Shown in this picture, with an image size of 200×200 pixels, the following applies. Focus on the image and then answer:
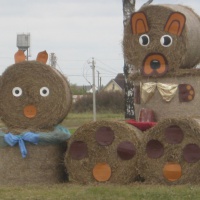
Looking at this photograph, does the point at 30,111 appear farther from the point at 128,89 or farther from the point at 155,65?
the point at 128,89

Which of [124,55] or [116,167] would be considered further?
[124,55]

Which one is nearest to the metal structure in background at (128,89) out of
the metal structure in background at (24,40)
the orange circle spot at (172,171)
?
the orange circle spot at (172,171)

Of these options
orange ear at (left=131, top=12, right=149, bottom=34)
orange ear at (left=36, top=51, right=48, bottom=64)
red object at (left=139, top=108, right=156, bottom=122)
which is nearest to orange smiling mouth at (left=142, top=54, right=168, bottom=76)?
orange ear at (left=131, top=12, right=149, bottom=34)

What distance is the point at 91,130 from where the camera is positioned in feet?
33.1

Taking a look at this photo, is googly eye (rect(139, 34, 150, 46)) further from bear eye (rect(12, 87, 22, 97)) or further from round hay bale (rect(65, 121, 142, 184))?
bear eye (rect(12, 87, 22, 97))

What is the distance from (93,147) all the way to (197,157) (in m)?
1.60

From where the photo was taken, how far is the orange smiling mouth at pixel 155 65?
1076cm

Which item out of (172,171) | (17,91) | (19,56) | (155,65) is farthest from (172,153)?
(19,56)

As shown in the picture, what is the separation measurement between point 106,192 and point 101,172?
3.43 ft

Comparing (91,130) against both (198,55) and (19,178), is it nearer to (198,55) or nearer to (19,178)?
(19,178)

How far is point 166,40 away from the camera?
10.7 metres

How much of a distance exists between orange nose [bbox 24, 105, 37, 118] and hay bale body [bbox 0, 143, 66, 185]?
459 mm

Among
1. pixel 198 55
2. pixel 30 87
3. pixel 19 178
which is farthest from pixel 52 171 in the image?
pixel 198 55

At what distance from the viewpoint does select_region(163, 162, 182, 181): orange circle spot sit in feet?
31.6
